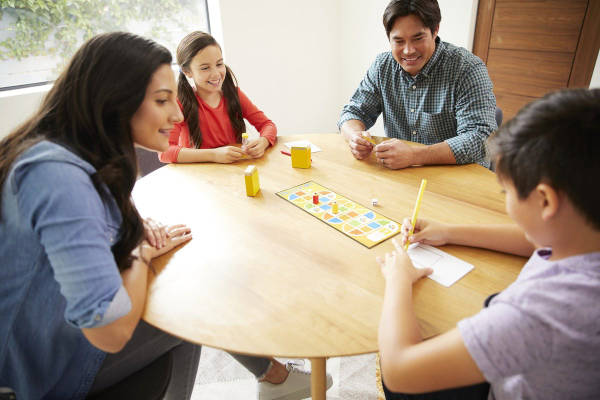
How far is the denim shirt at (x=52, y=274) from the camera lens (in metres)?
0.74

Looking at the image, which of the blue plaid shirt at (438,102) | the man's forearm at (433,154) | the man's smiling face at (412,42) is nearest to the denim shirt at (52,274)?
the man's forearm at (433,154)

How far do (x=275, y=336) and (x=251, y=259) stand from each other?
280 mm

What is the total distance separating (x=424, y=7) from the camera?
5.56 ft

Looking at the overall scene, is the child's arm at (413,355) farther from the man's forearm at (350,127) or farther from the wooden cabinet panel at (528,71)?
the wooden cabinet panel at (528,71)

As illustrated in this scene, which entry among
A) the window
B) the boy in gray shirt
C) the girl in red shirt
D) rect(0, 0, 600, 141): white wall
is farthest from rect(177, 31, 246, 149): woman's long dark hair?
the boy in gray shirt

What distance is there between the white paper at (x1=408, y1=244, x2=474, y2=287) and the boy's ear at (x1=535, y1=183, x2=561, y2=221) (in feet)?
1.13

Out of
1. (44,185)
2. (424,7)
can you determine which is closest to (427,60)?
(424,7)

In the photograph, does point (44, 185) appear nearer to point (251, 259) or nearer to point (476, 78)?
point (251, 259)

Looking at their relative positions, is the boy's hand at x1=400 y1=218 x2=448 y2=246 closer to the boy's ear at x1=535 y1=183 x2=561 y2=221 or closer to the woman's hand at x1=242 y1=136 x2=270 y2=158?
the boy's ear at x1=535 y1=183 x2=561 y2=221

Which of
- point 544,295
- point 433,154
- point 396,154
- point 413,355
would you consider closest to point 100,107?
point 413,355

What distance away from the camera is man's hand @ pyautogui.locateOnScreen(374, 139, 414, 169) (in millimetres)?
1543

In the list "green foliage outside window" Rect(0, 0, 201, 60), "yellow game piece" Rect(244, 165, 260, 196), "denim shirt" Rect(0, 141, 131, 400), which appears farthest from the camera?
"green foliage outside window" Rect(0, 0, 201, 60)

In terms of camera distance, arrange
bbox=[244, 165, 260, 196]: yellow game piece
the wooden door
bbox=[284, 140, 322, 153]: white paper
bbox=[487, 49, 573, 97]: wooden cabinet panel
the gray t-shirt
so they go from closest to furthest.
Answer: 1. the gray t-shirt
2. bbox=[244, 165, 260, 196]: yellow game piece
3. bbox=[284, 140, 322, 153]: white paper
4. the wooden door
5. bbox=[487, 49, 573, 97]: wooden cabinet panel

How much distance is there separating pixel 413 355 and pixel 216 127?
1582mm
